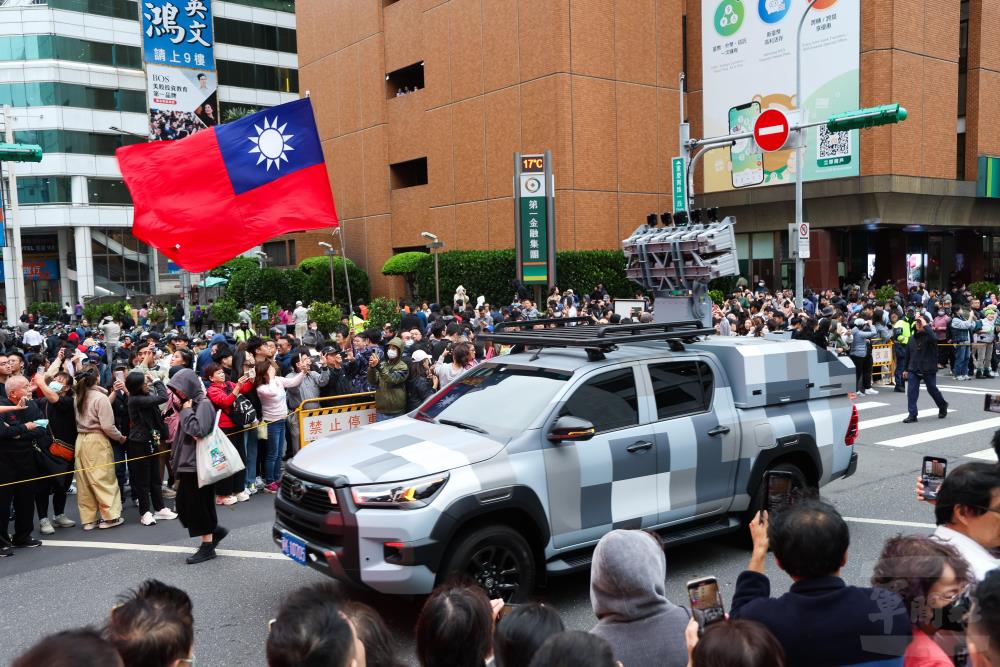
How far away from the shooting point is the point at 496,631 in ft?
9.10

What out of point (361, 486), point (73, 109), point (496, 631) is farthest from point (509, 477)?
point (73, 109)

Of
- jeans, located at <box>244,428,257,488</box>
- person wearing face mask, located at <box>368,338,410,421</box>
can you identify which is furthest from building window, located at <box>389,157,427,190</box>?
jeans, located at <box>244,428,257,488</box>

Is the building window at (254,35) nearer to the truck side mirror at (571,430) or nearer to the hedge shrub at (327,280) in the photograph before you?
the hedge shrub at (327,280)

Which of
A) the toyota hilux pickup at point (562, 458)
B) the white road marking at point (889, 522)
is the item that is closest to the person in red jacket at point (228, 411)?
the toyota hilux pickup at point (562, 458)

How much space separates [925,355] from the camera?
13.4 m

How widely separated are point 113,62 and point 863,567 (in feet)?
190

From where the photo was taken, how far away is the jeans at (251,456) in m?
10.1

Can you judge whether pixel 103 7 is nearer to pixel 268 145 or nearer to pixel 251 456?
pixel 268 145

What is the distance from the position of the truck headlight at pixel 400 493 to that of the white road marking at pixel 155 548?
240 centimetres

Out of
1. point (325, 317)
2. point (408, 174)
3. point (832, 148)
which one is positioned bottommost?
point (325, 317)

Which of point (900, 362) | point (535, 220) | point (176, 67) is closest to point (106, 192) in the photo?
point (176, 67)

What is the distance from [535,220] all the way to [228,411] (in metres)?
20.4

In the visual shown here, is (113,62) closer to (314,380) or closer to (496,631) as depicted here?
(314,380)

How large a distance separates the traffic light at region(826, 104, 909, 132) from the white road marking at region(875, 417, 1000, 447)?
5.62m
